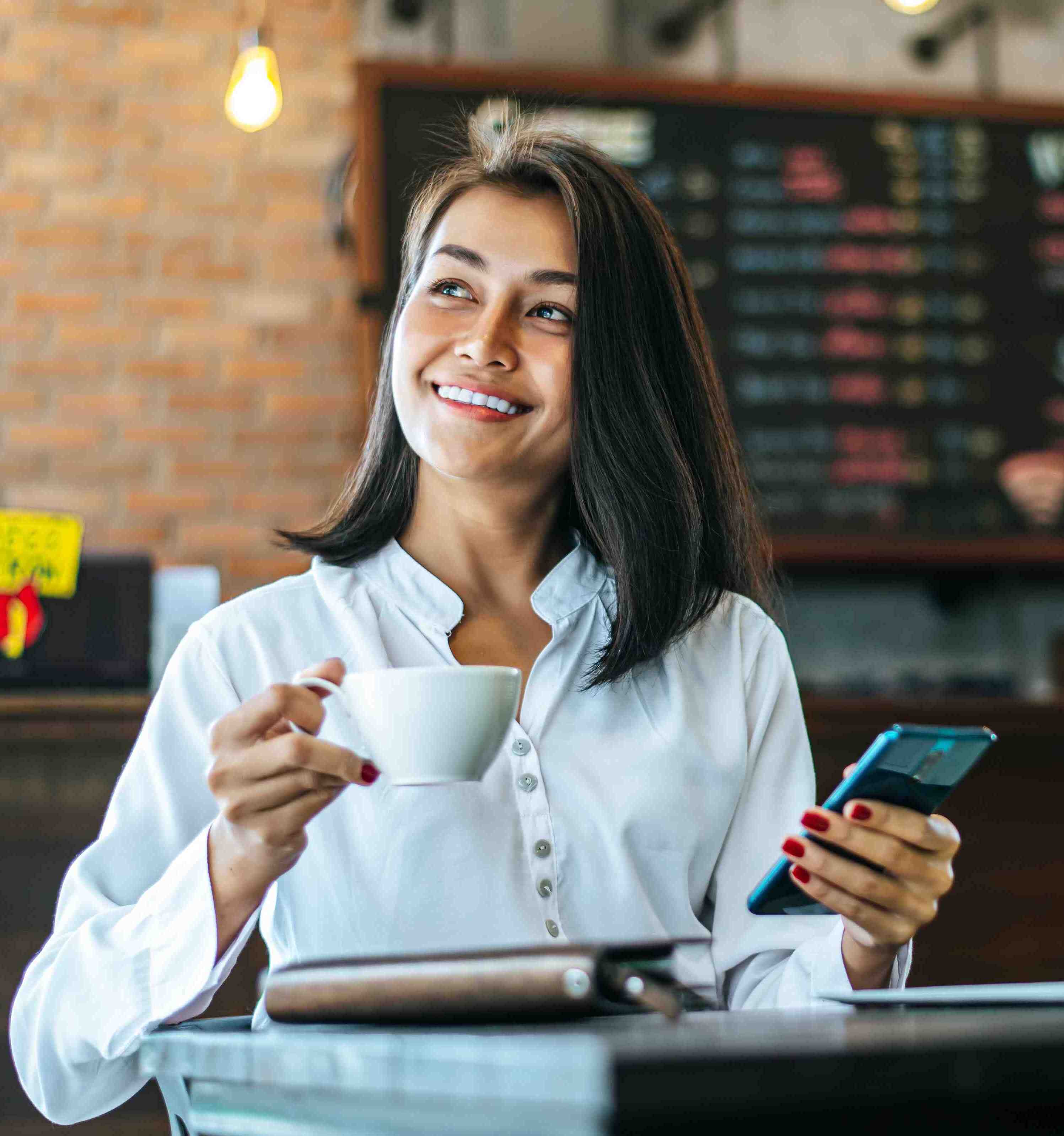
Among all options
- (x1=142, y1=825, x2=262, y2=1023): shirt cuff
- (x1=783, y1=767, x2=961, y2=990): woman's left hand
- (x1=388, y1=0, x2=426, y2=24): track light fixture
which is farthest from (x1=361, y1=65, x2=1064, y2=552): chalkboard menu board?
(x1=142, y1=825, x2=262, y2=1023): shirt cuff

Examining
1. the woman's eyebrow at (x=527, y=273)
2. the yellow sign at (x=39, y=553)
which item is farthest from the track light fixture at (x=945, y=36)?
the woman's eyebrow at (x=527, y=273)

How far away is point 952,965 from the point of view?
230cm

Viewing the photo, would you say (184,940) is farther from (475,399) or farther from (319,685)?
(475,399)

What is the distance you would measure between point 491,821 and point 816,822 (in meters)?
0.37

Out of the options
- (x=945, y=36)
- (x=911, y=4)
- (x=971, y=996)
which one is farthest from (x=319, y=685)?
(x=945, y=36)

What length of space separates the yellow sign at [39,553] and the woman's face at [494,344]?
2.90 ft

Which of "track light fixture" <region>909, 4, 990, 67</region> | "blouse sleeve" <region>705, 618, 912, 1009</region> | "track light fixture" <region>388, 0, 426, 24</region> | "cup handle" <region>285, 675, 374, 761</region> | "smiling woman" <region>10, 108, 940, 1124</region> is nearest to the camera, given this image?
"cup handle" <region>285, 675, 374, 761</region>

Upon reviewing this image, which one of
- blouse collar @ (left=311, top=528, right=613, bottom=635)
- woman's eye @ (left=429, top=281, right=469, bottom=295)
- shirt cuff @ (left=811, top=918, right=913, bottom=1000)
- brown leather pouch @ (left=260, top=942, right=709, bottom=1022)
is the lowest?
shirt cuff @ (left=811, top=918, right=913, bottom=1000)

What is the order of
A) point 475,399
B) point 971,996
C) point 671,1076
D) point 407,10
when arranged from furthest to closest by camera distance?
point 407,10
point 475,399
point 971,996
point 671,1076

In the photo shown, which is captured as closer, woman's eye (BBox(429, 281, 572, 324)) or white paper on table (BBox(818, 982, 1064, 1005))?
white paper on table (BBox(818, 982, 1064, 1005))

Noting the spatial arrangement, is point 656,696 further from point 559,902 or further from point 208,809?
point 208,809

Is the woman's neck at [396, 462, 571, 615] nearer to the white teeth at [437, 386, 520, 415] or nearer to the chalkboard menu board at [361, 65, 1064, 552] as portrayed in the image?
the white teeth at [437, 386, 520, 415]

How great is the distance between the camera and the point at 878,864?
0.88 metres

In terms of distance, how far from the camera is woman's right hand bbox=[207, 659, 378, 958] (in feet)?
2.63
